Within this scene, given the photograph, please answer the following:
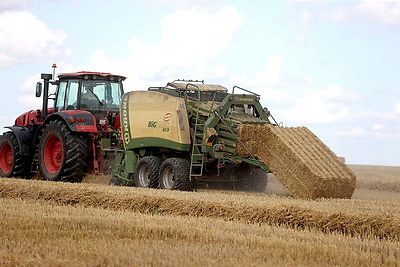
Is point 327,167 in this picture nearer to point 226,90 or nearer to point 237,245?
point 226,90

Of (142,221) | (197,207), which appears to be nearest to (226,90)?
(197,207)

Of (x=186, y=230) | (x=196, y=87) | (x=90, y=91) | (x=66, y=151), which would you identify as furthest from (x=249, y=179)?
(x=186, y=230)

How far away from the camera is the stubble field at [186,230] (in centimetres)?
855

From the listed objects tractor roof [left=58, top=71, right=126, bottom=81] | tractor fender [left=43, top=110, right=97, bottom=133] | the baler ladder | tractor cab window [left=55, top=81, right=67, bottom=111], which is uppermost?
tractor roof [left=58, top=71, right=126, bottom=81]

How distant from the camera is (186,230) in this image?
1039cm

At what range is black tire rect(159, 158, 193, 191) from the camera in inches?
643

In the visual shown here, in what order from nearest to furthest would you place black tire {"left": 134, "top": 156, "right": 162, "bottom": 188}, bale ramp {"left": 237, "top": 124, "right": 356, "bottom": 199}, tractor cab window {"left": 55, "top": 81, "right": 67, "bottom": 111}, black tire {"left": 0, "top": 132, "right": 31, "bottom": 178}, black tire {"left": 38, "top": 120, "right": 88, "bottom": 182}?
1. bale ramp {"left": 237, "top": 124, "right": 356, "bottom": 199}
2. black tire {"left": 134, "top": 156, "right": 162, "bottom": 188}
3. black tire {"left": 38, "top": 120, "right": 88, "bottom": 182}
4. tractor cab window {"left": 55, "top": 81, "right": 67, "bottom": 111}
5. black tire {"left": 0, "top": 132, "right": 31, "bottom": 178}

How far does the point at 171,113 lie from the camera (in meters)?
16.8

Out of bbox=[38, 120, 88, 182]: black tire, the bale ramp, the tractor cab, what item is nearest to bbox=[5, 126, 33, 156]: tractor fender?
bbox=[38, 120, 88, 182]: black tire

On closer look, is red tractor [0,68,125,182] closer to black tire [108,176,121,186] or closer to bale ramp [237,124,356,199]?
black tire [108,176,121,186]

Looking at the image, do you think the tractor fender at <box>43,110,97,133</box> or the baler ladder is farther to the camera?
the tractor fender at <box>43,110,97,133</box>

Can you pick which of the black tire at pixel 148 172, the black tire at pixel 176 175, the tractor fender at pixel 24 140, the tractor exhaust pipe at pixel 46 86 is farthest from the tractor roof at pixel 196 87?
the tractor fender at pixel 24 140

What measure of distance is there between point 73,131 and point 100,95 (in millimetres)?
1332

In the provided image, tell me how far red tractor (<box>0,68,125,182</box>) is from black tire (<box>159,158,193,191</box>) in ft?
7.92
